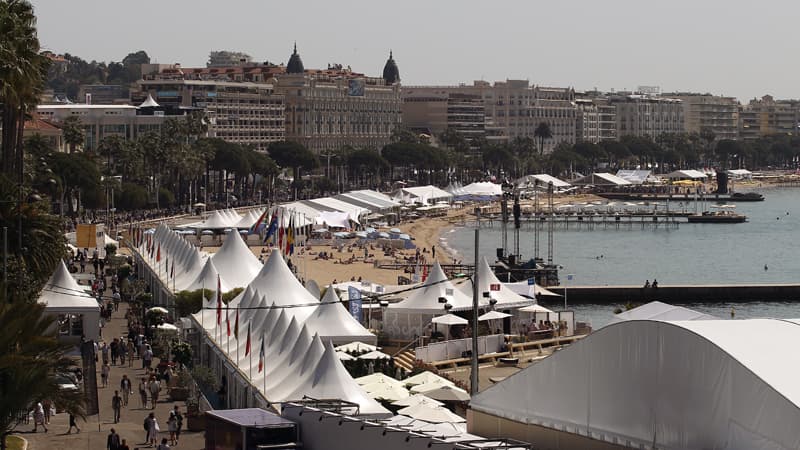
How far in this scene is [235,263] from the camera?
52062 millimetres

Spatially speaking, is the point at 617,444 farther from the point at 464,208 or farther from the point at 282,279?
the point at 464,208

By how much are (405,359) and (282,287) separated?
17.4 ft

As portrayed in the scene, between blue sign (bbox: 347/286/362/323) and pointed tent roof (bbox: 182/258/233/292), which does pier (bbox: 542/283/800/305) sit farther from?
blue sign (bbox: 347/286/362/323)

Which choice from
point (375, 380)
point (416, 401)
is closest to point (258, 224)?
point (375, 380)

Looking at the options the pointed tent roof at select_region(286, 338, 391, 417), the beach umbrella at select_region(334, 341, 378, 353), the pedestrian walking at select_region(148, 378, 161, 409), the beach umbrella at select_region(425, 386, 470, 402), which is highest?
the pointed tent roof at select_region(286, 338, 391, 417)

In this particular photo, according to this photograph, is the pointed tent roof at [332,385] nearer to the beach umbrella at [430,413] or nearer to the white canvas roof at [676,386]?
the beach umbrella at [430,413]

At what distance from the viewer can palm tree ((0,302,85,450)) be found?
2425cm

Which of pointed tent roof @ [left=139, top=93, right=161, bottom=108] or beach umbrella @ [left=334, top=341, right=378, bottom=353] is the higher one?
pointed tent roof @ [left=139, top=93, right=161, bottom=108]

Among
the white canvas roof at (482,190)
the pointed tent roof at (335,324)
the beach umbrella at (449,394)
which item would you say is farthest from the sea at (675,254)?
the beach umbrella at (449,394)

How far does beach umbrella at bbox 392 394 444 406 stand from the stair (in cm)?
632

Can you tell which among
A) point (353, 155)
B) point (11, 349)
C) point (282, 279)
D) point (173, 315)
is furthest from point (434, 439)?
point (353, 155)

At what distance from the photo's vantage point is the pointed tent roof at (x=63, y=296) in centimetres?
4062

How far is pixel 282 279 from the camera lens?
1742 inches

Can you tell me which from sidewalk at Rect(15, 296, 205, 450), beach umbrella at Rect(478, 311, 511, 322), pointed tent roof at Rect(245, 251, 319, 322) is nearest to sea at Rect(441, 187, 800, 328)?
beach umbrella at Rect(478, 311, 511, 322)
